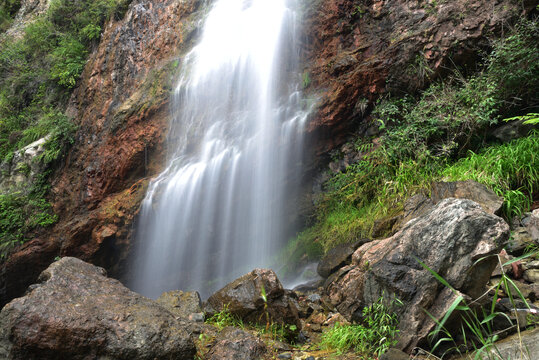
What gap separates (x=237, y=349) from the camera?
2.62 m

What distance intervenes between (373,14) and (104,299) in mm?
7524

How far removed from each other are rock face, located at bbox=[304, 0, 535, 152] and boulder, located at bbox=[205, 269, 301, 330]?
391 centimetres

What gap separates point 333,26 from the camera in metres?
7.73

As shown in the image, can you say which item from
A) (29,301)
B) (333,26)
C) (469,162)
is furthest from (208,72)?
(29,301)

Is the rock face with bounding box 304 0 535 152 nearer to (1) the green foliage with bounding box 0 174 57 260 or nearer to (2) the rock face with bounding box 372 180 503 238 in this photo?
(2) the rock face with bounding box 372 180 503 238

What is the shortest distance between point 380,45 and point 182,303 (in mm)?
6347

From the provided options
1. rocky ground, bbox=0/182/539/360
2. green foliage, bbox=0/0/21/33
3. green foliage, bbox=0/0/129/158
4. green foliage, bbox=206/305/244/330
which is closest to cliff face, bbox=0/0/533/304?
green foliage, bbox=0/0/129/158

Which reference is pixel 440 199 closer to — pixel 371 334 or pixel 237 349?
pixel 371 334

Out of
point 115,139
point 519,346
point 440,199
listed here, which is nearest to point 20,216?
point 115,139

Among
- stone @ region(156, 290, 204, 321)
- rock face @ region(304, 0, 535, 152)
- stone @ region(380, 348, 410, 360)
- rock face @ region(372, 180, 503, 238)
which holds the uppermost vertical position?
rock face @ region(304, 0, 535, 152)

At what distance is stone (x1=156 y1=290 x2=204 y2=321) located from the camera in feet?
15.1

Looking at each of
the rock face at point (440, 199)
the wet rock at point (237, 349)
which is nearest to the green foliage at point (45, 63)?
the wet rock at point (237, 349)

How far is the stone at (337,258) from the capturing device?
16.0 ft

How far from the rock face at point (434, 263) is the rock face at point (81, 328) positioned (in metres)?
1.77
